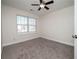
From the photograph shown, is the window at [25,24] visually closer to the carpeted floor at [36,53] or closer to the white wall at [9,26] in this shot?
the white wall at [9,26]

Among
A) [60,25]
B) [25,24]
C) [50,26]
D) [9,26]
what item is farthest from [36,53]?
[50,26]

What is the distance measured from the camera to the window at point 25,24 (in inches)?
175

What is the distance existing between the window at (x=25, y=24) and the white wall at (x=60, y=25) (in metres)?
1.18

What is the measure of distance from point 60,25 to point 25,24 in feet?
9.85

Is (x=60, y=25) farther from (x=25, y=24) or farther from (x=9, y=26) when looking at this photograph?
(x=9, y=26)

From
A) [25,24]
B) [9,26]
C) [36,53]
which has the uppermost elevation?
[25,24]

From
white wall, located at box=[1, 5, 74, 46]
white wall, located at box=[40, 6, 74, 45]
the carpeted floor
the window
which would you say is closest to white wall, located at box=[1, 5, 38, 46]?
white wall, located at box=[1, 5, 74, 46]

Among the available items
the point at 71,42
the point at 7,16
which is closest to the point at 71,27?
the point at 71,42

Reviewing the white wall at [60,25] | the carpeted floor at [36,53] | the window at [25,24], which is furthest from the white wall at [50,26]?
the carpeted floor at [36,53]

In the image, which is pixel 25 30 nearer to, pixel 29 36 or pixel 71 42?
pixel 29 36

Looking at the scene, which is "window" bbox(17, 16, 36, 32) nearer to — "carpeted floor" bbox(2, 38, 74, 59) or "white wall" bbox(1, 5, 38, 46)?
"white wall" bbox(1, 5, 38, 46)

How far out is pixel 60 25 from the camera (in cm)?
435

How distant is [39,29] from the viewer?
245 inches

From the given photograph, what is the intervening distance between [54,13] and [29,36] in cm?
305
